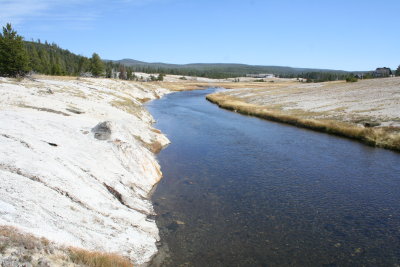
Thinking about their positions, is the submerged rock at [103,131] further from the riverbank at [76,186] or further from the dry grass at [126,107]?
the dry grass at [126,107]

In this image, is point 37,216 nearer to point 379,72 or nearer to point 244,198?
point 244,198

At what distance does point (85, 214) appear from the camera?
12.5 metres

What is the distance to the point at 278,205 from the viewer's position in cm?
1752

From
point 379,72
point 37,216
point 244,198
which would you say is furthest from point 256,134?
point 379,72

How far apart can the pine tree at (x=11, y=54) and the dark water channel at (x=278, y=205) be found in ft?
125

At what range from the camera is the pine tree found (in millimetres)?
51219

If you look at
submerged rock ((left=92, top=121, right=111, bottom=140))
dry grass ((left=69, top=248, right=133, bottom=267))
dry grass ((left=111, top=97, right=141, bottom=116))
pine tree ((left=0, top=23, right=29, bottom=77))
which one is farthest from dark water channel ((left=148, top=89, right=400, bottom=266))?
pine tree ((left=0, top=23, right=29, bottom=77))

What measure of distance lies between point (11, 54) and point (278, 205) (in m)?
53.5

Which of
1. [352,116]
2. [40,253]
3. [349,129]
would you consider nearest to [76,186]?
[40,253]

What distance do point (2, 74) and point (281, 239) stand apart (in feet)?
195

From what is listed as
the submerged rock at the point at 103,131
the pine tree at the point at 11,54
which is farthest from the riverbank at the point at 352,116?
the pine tree at the point at 11,54

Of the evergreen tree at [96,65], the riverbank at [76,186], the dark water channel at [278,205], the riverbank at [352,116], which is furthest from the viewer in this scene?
the evergreen tree at [96,65]

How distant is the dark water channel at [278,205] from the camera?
12977 mm

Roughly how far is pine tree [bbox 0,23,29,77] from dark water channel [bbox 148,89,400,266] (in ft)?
125
